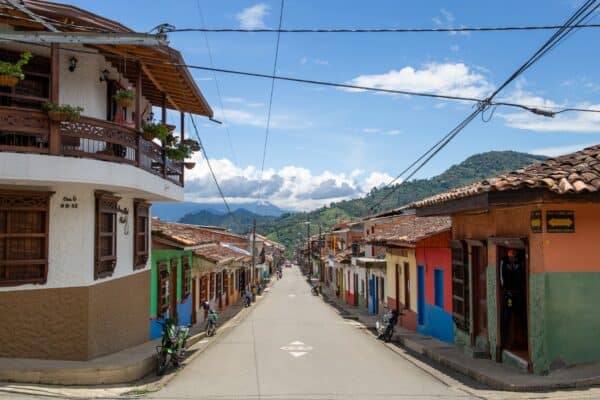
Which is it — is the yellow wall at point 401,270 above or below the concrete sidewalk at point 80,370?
above

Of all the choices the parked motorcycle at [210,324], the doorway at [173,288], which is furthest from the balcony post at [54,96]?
the parked motorcycle at [210,324]

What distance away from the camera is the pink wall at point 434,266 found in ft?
53.6

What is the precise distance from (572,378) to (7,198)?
9984mm

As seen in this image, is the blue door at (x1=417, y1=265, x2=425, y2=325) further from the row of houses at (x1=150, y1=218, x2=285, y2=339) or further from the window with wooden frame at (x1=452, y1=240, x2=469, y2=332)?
the row of houses at (x1=150, y1=218, x2=285, y2=339)

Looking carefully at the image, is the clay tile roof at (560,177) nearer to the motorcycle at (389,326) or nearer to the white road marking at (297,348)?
the white road marking at (297,348)

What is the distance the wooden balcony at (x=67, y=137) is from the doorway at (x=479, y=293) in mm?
7661

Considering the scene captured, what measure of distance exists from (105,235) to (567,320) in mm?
9127

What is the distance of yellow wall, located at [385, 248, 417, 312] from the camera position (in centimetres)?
2055

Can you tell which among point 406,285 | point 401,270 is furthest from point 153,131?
point 401,270

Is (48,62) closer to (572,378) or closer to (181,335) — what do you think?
(181,335)

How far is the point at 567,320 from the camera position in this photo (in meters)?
9.84

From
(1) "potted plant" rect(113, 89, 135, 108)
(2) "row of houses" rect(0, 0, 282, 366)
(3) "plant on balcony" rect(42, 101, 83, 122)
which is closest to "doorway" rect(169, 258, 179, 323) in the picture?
(2) "row of houses" rect(0, 0, 282, 366)

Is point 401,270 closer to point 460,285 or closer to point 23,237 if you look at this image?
point 460,285

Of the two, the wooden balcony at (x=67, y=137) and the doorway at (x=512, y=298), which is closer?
the wooden balcony at (x=67, y=137)
